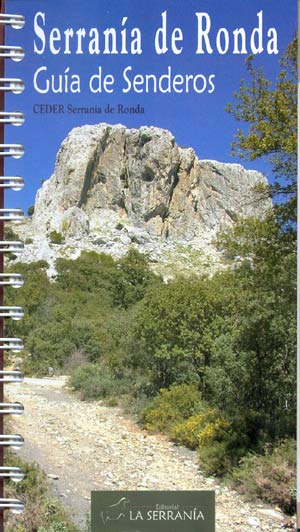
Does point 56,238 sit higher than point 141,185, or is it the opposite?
point 141,185

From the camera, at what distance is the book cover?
2.43 metres

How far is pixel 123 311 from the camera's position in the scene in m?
2.57

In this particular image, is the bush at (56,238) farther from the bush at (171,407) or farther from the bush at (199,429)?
the bush at (199,429)

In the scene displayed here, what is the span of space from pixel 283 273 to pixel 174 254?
17.5 inches

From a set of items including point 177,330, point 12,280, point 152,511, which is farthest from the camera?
point 177,330

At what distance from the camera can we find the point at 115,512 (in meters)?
2.41

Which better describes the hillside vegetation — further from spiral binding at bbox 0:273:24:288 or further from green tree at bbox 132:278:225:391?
spiral binding at bbox 0:273:24:288

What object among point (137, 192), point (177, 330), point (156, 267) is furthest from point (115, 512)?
point (137, 192)

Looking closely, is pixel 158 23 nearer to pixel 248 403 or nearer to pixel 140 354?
pixel 140 354

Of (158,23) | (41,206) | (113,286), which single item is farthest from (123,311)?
(158,23)

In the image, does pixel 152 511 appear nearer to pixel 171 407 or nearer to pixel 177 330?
pixel 171 407

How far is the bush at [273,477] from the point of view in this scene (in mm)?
2482

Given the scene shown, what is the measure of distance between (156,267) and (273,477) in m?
0.95

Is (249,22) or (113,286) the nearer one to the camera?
(249,22)
